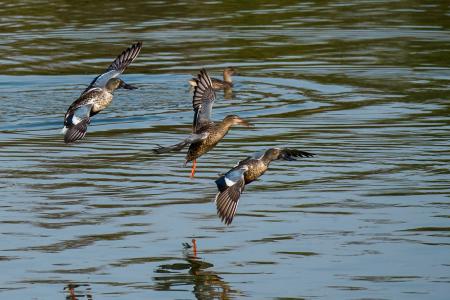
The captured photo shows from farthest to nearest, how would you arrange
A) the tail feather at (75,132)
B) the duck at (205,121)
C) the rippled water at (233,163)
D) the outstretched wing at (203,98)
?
the outstretched wing at (203,98), the duck at (205,121), the tail feather at (75,132), the rippled water at (233,163)

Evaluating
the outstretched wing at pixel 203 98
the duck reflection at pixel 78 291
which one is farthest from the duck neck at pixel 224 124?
the duck reflection at pixel 78 291

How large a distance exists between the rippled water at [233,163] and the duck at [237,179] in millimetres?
313

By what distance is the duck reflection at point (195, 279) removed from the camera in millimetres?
9625

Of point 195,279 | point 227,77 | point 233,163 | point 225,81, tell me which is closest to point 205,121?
point 233,163

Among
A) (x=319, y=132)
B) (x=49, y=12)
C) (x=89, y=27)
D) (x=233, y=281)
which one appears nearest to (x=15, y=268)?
(x=233, y=281)

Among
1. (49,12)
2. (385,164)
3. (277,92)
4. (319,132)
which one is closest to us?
(385,164)

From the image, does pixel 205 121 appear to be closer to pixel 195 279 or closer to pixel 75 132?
pixel 75 132

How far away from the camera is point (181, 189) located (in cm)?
1310

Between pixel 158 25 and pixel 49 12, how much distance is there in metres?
3.50

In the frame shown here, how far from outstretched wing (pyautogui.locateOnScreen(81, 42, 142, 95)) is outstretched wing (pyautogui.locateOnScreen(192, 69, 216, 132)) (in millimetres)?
1307

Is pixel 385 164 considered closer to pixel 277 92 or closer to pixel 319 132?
pixel 319 132

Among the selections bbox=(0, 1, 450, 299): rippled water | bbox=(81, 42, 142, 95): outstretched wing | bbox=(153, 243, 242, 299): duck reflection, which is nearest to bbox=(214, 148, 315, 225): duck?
bbox=(0, 1, 450, 299): rippled water

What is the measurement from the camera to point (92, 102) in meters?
13.4

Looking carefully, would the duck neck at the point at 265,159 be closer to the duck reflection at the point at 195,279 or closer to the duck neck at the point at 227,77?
the duck reflection at the point at 195,279
